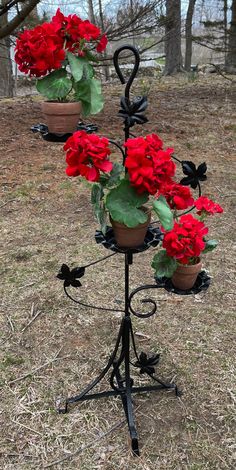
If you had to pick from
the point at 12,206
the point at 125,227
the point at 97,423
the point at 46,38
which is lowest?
the point at 97,423

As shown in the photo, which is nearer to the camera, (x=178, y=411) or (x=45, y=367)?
(x=178, y=411)

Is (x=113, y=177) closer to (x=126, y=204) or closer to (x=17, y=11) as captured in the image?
(x=126, y=204)

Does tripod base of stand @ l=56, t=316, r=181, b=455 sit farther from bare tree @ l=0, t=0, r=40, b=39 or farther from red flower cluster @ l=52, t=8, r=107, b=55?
bare tree @ l=0, t=0, r=40, b=39

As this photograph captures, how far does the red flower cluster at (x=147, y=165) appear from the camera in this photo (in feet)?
4.16

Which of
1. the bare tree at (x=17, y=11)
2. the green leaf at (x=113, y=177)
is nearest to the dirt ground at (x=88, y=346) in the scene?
the green leaf at (x=113, y=177)

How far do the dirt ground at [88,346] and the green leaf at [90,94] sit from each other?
1.14 meters

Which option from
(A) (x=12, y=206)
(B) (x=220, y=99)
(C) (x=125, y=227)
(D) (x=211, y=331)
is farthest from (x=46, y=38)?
(B) (x=220, y=99)

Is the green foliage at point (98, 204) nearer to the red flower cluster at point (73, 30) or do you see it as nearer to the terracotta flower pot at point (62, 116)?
the terracotta flower pot at point (62, 116)

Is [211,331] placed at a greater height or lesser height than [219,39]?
lesser

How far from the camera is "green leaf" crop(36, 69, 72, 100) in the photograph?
1517 mm

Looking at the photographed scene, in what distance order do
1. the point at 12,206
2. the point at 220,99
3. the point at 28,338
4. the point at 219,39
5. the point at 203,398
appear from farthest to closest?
the point at 219,39 < the point at 220,99 < the point at 12,206 < the point at 28,338 < the point at 203,398

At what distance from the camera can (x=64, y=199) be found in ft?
12.3

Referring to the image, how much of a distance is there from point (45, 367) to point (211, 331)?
0.83m

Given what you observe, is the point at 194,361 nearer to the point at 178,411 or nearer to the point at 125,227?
the point at 178,411
